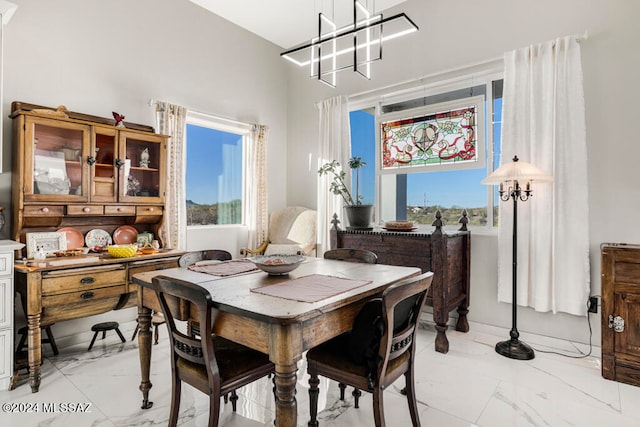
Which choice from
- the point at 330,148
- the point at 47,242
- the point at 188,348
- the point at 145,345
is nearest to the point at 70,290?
the point at 47,242

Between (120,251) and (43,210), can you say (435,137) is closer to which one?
(120,251)

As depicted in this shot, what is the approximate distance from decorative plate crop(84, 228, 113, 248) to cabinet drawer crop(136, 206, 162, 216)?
0.32m

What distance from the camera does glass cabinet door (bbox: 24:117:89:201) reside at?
249cm

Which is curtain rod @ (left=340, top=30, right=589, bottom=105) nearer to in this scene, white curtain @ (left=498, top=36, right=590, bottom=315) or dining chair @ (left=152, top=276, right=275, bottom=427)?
white curtain @ (left=498, top=36, right=590, bottom=315)

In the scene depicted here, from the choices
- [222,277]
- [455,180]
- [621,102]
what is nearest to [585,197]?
[621,102]

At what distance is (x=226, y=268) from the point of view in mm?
2098

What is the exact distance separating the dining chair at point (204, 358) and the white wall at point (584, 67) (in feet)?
8.01

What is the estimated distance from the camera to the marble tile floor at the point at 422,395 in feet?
6.38

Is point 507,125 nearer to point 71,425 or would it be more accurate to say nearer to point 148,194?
point 148,194

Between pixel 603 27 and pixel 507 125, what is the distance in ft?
3.03

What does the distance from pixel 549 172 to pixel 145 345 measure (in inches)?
124

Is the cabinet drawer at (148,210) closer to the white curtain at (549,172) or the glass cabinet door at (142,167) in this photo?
the glass cabinet door at (142,167)

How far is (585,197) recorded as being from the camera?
2.71 metres

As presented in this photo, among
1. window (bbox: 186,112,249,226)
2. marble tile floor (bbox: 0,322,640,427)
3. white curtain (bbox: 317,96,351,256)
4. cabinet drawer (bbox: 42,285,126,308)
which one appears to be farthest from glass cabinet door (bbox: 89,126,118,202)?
white curtain (bbox: 317,96,351,256)
